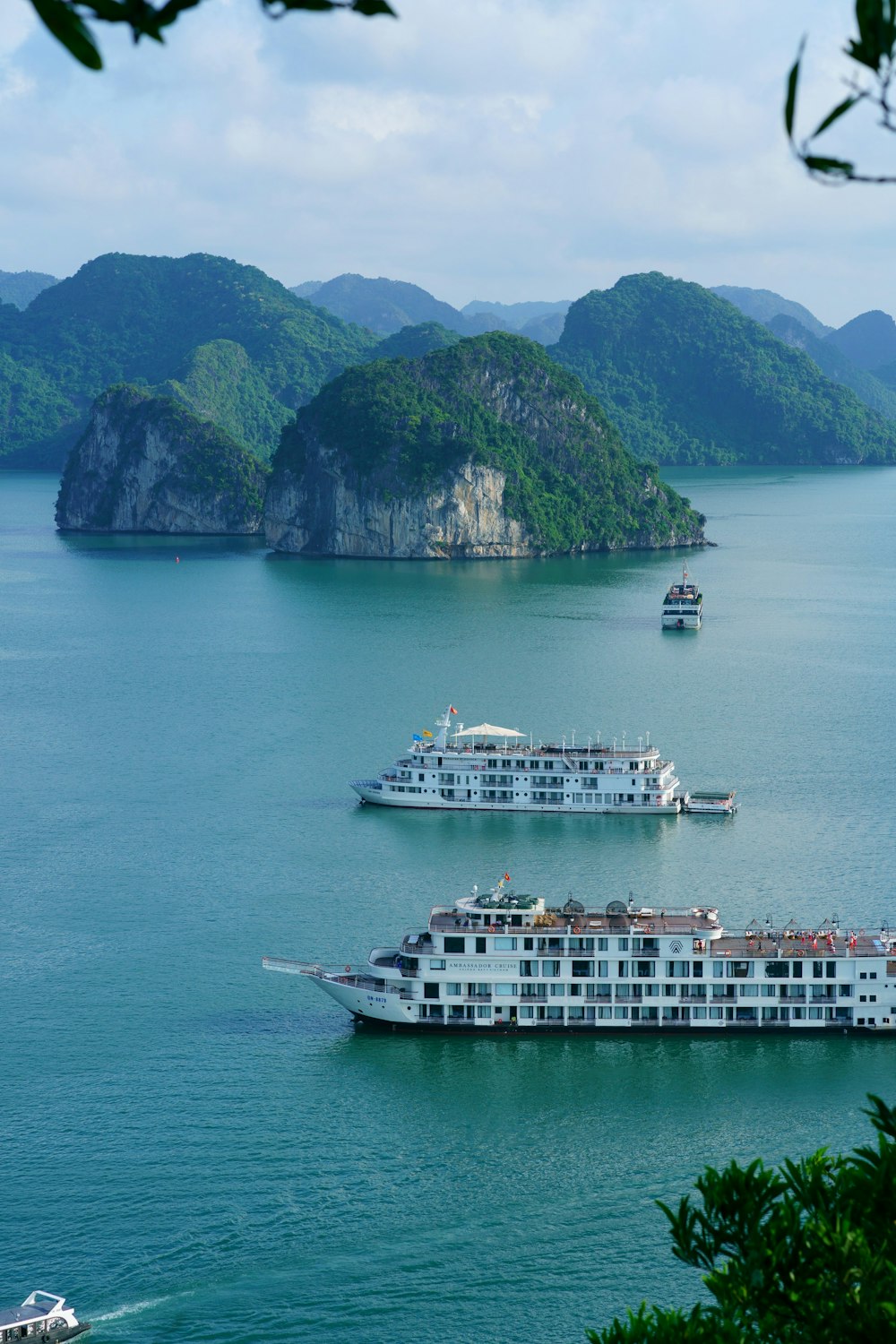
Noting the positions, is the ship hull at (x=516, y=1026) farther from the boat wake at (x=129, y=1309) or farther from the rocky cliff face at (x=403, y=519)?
the rocky cliff face at (x=403, y=519)

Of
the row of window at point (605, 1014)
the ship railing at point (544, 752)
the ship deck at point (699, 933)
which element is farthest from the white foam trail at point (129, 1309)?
the ship railing at point (544, 752)

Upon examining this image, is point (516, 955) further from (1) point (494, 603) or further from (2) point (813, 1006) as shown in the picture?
(1) point (494, 603)

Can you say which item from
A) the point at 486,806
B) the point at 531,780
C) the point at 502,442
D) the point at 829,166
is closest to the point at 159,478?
the point at 502,442

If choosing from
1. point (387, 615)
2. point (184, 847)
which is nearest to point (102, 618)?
point (387, 615)

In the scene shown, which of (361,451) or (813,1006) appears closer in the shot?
(813,1006)

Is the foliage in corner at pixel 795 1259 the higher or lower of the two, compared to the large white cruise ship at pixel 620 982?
higher

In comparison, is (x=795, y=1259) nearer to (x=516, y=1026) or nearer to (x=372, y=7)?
(x=372, y=7)

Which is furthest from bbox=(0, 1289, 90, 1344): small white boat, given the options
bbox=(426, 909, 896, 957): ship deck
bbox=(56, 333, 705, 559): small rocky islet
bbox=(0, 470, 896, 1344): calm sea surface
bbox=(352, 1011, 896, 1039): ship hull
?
bbox=(56, 333, 705, 559): small rocky islet
